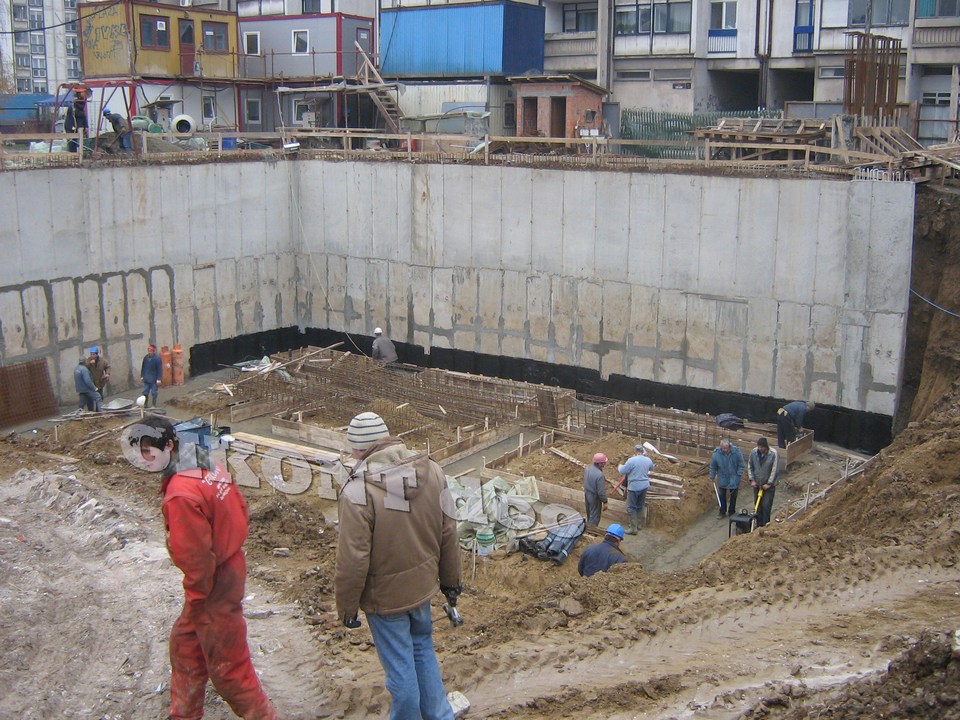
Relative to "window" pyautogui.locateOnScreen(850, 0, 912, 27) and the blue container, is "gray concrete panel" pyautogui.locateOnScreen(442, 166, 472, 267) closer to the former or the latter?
the blue container

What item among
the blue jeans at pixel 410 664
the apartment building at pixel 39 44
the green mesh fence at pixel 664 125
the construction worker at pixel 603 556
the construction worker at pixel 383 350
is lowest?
the construction worker at pixel 383 350

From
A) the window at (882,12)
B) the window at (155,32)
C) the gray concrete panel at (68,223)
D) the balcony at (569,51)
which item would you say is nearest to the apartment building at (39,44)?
the window at (155,32)

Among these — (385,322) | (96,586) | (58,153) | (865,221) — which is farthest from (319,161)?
(96,586)

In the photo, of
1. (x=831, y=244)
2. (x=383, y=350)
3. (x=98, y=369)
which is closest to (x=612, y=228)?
(x=831, y=244)

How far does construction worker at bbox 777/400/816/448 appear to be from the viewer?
52.3 feet

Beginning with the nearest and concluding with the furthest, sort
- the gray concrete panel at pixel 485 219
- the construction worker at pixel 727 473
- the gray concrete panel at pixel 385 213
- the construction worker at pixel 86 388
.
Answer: the construction worker at pixel 727 473, the construction worker at pixel 86 388, the gray concrete panel at pixel 485 219, the gray concrete panel at pixel 385 213

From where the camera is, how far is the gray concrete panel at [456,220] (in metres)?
21.7

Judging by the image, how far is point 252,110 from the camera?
109 ft

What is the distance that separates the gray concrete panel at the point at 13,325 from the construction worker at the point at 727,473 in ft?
40.9

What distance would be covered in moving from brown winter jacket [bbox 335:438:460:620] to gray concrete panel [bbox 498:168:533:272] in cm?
1592

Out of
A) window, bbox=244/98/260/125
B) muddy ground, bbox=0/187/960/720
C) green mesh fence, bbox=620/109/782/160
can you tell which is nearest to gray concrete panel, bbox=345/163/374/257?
green mesh fence, bbox=620/109/782/160

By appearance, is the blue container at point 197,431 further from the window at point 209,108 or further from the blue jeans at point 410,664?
the window at point 209,108

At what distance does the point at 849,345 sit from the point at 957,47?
1323 cm

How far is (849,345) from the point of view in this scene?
56.9 feet
